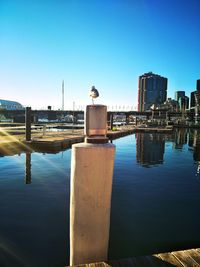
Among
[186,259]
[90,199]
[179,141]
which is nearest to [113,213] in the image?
[186,259]

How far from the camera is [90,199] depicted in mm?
3221

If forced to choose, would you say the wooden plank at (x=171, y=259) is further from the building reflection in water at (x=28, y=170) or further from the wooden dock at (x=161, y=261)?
the building reflection in water at (x=28, y=170)

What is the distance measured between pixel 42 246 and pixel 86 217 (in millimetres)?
3058

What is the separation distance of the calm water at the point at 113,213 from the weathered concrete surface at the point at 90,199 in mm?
2146

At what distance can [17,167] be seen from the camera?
1348cm

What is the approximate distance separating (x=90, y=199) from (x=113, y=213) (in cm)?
484

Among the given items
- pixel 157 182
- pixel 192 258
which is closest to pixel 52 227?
pixel 192 258

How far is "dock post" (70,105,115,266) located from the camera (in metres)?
3.17

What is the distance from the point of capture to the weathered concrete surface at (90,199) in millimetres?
3162

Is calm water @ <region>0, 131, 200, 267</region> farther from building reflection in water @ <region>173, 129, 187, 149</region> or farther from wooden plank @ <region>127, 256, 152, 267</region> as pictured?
building reflection in water @ <region>173, 129, 187, 149</region>

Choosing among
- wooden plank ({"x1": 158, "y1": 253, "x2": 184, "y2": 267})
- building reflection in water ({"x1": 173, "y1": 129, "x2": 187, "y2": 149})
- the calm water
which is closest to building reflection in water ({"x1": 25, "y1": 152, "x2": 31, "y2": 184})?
the calm water

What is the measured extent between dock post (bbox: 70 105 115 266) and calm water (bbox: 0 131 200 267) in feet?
7.02

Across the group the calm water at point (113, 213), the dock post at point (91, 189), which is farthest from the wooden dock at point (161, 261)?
the calm water at point (113, 213)

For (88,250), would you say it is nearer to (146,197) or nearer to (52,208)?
(52,208)
